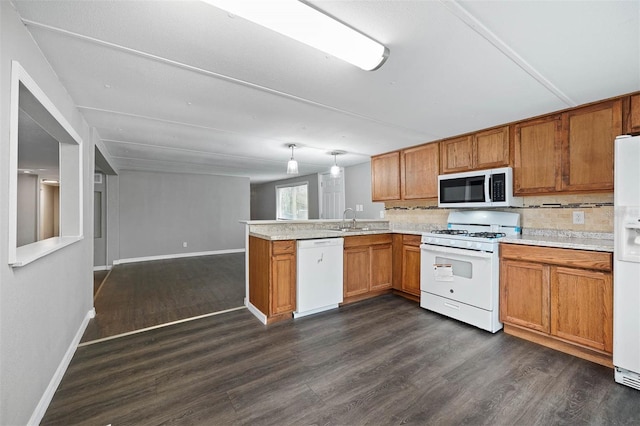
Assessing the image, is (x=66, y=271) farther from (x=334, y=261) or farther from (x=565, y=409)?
(x=565, y=409)

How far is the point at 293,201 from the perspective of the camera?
28.8 ft

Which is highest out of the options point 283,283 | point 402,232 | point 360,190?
point 360,190

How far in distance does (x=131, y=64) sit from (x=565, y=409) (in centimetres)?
359

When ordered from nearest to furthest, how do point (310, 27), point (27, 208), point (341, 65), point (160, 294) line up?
point (310, 27), point (341, 65), point (160, 294), point (27, 208)

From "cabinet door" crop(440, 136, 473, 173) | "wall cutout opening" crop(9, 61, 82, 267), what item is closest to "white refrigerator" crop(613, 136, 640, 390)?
"cabinet door" crop(440, 136, 473, 173)

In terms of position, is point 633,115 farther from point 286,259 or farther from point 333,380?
point 286,259

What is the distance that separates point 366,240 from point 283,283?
4.29 feet

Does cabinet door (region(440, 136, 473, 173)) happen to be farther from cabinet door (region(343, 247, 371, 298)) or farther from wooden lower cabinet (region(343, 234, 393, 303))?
cabinet door (region(343, 247, 371, 298))

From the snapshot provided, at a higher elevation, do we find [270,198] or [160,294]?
[270,198]

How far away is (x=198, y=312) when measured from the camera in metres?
3.27

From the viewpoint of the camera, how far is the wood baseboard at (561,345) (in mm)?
2166

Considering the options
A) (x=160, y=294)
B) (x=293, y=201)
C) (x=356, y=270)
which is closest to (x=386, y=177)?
(x=356, y=270)

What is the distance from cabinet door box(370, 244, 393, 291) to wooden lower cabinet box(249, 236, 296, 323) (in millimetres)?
1244

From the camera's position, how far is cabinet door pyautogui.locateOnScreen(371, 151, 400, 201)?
437 cm
